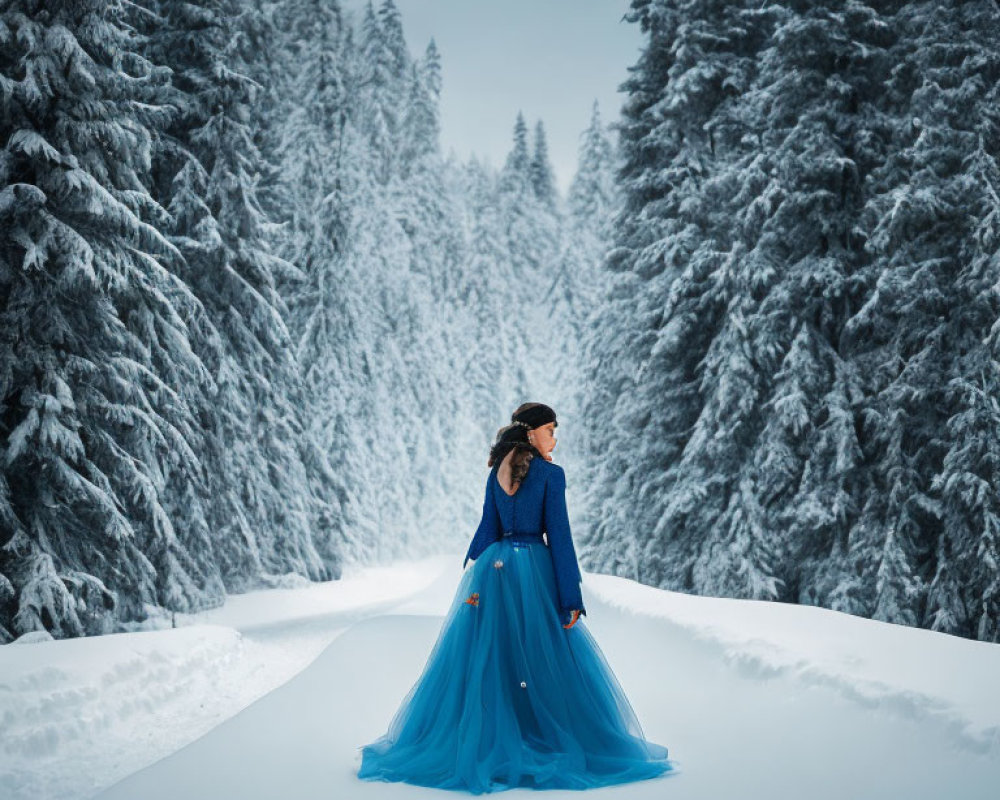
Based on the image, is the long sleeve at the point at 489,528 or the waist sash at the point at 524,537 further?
the long sleeve at the point at 489,528

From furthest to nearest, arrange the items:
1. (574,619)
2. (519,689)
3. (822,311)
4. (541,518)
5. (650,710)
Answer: (822,311) < (650,710) < (541,518) < (574,619) < (519,689)

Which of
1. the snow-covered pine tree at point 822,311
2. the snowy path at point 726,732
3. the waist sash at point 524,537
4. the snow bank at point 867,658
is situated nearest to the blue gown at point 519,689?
the waist sash at point 524,537

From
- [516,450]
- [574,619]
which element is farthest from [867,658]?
[516,450]

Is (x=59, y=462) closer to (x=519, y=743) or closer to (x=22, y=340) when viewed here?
(x=22, y=340)

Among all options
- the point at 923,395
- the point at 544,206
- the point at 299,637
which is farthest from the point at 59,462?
the point at 544,206

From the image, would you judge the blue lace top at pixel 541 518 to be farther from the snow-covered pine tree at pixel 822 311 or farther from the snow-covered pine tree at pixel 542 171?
the snow-covered pine tree at pixel 542 171

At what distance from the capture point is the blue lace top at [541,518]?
218 inches

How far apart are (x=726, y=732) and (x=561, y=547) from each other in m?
2.08

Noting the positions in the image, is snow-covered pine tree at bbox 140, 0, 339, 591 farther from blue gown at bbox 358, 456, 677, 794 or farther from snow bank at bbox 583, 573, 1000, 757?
blue gown at bbox 358, 456, 677, 794

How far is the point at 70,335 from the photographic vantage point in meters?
10.4

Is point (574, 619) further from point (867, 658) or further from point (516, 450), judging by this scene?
point (867, 658)

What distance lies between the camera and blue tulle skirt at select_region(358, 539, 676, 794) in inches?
194

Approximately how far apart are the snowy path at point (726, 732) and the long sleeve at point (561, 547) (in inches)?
45.5

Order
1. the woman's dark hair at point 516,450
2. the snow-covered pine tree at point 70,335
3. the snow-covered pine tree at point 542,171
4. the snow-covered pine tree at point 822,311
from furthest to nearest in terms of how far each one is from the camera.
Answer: the snow-covered pine tree at point 542,171
the snow-covered pine tree at point 822,311
the snow-covered pine tree at point 70,335
the woman's dark hair at point 516,450
